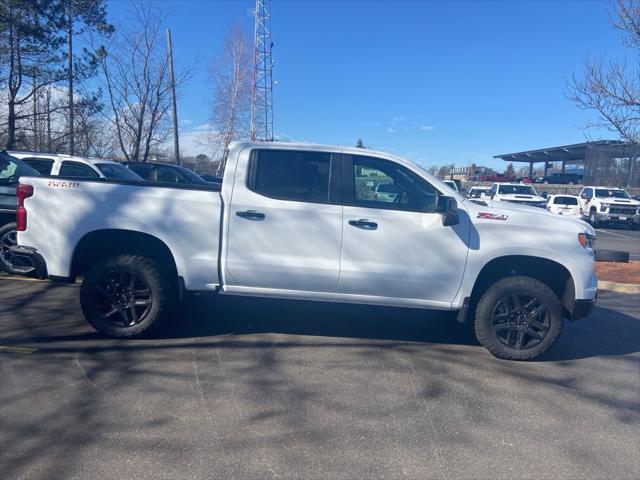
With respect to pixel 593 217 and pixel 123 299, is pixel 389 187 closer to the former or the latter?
pixel 123 299

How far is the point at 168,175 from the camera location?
1731 cm

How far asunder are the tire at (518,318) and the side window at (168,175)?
13348 millimetres

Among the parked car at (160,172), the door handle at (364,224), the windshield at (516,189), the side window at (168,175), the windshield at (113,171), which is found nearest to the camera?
the door handle at (364,224)

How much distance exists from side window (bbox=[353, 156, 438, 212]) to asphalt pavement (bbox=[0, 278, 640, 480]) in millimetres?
1515

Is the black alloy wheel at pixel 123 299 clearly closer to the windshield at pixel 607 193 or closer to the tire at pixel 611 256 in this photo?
the tire at pixel 611 256

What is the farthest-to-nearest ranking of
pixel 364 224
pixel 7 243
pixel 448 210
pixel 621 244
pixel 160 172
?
pixel 621 244 → pixel 160 172 → pixel 7 243 → pixel 364 224 → pixel 448 210

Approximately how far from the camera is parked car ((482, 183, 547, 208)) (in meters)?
25.3

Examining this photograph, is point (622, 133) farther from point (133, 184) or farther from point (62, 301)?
point (62, 301)

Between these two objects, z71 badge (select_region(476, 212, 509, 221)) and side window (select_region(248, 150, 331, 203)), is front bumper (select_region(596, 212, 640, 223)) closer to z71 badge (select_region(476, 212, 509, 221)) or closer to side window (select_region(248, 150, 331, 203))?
z71 badge (select_region(476, 212, 509, 221))

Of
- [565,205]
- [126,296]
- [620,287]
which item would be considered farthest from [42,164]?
[565,205]

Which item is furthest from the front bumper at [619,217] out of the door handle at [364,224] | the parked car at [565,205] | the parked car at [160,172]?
the door handle at [364,224]

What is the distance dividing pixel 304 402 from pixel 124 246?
2649 millimetres

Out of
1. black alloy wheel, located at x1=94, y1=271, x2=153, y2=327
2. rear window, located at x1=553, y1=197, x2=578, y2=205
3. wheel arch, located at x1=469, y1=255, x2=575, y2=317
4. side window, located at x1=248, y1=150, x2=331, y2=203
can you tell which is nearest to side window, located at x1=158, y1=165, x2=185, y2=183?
black alloy wheel, located at x1=94, y1=271, x2=153, y2=327

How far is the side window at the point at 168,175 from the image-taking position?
1716cm
